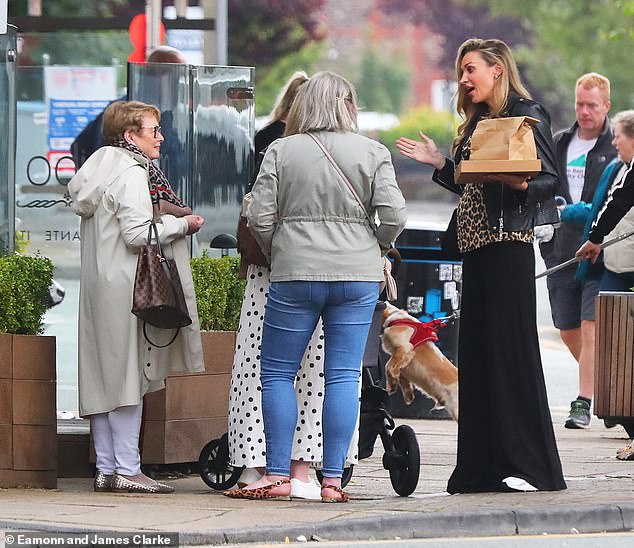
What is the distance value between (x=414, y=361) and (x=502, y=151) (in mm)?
3502

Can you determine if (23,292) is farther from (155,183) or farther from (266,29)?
(266,29)

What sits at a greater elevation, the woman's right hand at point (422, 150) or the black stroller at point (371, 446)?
the woman's right hand at point (422, 150)

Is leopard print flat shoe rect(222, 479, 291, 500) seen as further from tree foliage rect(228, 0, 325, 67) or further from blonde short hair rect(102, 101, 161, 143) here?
tree foliage rect(228, 0, 325, 67)

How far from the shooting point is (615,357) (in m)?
10.4

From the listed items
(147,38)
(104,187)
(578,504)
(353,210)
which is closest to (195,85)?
(104,187)

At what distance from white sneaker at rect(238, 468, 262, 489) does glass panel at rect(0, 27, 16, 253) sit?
1.80 m

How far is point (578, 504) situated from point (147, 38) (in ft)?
23.8

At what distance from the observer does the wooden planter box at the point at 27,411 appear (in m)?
8.16

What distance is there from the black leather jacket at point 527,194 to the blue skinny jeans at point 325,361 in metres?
0.65

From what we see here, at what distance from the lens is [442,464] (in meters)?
9.55

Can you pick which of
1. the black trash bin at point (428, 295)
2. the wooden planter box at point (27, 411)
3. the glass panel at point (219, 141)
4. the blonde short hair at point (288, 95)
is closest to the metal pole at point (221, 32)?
the black trash bin at point (428, 295)

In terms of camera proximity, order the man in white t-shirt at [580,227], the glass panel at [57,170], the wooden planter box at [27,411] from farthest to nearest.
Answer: the man in white t-shirt at [580,227] → the glass panel at [57,170] → the wooden planter box at [27,411]

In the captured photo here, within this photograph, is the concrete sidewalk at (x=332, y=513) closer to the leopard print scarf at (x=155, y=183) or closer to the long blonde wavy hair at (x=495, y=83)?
the leopard print scarf at (x=155, y=183)

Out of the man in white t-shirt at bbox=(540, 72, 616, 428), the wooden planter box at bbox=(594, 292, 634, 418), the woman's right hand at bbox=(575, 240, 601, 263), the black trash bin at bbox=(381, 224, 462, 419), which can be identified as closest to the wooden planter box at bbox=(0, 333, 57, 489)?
the woman's right hand at bbox=(575, 240, 601, 263)
